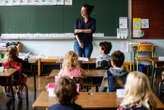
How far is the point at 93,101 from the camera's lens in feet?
8.64

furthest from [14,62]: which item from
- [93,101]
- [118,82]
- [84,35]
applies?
[93,101]

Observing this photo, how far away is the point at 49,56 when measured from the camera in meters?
7.77

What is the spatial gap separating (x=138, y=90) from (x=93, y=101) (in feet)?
1.78

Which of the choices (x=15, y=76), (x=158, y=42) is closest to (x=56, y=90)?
(x=15, y=76)

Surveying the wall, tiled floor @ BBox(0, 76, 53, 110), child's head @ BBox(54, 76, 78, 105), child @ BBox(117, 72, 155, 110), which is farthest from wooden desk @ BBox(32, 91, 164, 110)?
the wall

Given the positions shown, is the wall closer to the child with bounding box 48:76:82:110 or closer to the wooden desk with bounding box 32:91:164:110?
the wooden desk with bounding box 32:91:164:110

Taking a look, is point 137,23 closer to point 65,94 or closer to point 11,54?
point 11,54

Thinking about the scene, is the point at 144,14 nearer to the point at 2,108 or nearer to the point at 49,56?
the point at 49,56

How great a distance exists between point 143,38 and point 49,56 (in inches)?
104

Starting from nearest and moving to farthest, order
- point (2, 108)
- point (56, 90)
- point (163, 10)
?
point (56, 90) → point (2, 108) → point (163, 10)

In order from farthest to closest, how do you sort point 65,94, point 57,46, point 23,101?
Answer: point 57,46, point 23,101, point 65,94

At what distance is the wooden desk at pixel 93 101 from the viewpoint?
8.21 ft

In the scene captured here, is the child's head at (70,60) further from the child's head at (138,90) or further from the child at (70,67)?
the child's head at (138,90)

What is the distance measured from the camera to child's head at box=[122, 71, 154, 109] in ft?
7.37
